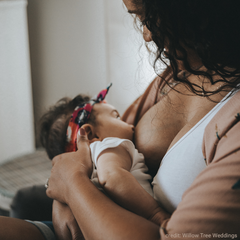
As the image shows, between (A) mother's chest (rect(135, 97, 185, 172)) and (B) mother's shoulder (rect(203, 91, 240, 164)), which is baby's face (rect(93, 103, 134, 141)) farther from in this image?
(B) mother's shoulder (rect(203, 91, 240, 164))

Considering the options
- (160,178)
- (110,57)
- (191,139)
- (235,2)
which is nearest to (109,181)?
(160,178)

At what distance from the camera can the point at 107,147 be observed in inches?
31.0

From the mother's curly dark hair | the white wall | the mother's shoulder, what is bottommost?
the white wall

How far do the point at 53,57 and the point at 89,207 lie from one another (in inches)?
68.9

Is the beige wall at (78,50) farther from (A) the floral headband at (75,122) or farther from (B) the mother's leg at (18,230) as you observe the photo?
(B) the mother's leg at (18,230)

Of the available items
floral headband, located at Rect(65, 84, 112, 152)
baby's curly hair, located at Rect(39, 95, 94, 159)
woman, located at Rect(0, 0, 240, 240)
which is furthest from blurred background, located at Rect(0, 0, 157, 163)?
woman, located at Rect(0, 0, 240, 240)

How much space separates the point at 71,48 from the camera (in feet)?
6.91

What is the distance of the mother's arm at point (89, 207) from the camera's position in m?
0.50

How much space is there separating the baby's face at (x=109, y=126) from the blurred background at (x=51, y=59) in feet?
2.67

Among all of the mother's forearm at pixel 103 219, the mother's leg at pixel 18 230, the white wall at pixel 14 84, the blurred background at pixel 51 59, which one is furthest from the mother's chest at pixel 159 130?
the white wall at pixel 14 84

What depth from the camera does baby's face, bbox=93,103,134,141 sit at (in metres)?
0.97

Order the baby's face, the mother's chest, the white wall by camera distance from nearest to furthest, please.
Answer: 1. the mother's chest
2. the baby's face
3. the white wall

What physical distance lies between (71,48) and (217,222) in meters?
1.96

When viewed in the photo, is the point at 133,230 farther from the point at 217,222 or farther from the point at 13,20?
the point at 13,20
